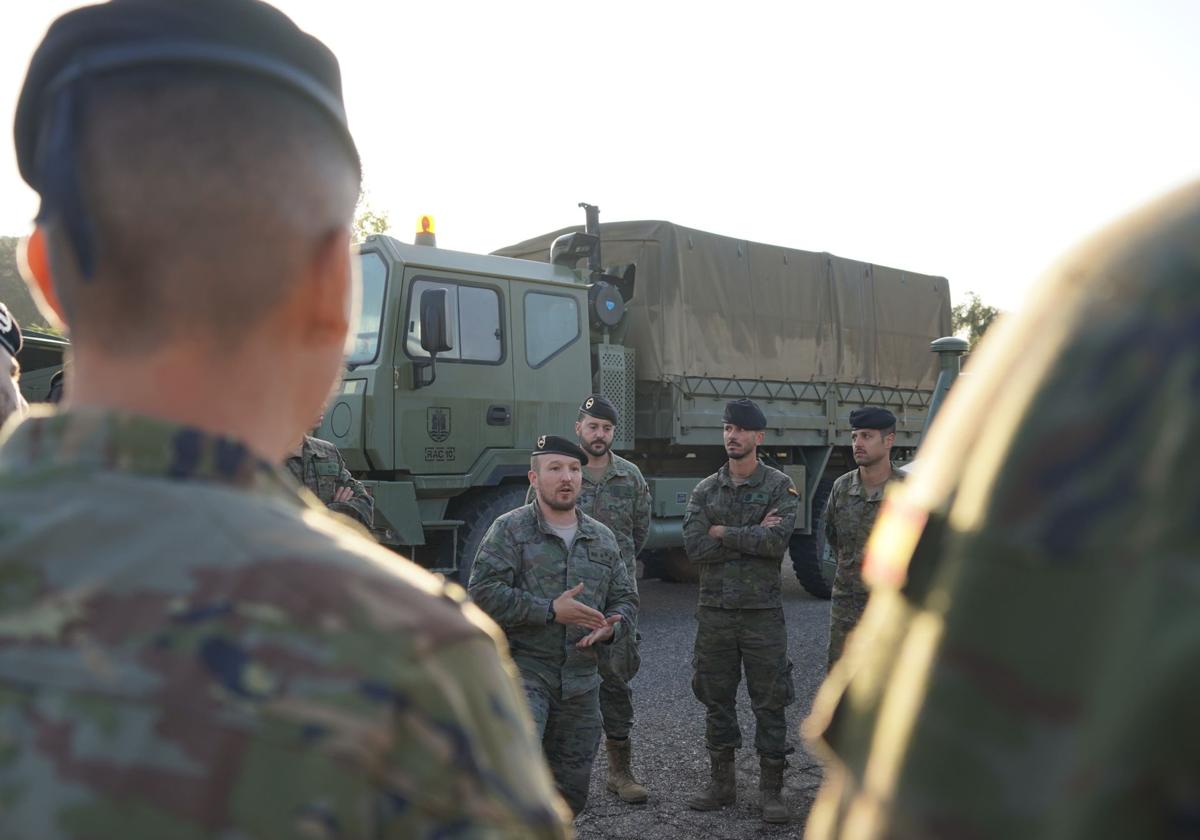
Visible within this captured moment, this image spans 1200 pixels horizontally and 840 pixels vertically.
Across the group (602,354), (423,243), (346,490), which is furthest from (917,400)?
(346,490)

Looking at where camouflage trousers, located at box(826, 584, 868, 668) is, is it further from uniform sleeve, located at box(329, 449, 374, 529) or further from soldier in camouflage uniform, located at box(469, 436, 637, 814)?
uniform sleeve, located at box(329, 449, 374, 529)

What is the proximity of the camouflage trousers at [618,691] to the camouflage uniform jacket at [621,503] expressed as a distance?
927 millimetres

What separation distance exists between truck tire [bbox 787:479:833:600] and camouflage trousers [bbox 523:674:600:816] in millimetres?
5754

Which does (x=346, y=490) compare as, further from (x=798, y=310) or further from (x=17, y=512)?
(x=798, y=310)

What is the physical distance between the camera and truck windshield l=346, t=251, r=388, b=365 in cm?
680

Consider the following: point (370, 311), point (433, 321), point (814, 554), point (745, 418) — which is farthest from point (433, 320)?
point (814, 554)

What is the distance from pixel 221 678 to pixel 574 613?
3222 mm

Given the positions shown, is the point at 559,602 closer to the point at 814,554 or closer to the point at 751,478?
the point at 751,478

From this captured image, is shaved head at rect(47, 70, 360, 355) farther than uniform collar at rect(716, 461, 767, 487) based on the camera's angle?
No

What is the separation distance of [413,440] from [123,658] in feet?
20.4

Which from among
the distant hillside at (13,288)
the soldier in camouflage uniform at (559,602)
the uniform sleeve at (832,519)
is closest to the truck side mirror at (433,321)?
the soldier in camouflage uniform at (559,602)

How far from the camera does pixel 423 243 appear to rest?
716 cm

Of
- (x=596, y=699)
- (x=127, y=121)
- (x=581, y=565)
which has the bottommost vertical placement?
(x=596, y=699)

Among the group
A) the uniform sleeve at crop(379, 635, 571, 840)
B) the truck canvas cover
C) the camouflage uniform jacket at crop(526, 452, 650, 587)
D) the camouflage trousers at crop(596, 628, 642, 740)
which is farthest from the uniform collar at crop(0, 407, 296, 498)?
the truck canvas cover
